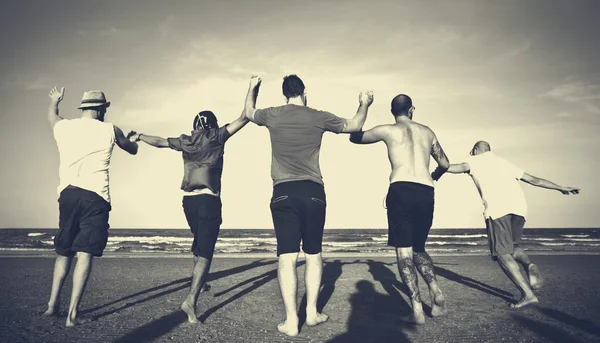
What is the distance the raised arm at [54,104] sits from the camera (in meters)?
3.81

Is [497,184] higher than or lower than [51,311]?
higher

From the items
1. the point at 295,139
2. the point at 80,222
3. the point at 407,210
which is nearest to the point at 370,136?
the point at 407,210

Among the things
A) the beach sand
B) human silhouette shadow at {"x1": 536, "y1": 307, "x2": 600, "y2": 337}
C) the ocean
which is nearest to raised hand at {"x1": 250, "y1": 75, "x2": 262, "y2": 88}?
the beach sand

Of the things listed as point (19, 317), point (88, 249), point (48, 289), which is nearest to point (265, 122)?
point (88, 249)

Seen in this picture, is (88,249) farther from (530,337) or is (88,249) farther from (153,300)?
(530,337)

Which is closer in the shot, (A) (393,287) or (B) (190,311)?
(B) (190,311)

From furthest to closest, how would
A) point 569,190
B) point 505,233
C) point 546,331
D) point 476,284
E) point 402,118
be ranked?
point 476,284, point 569,190, point 505,233, point 402,118, point 546,331

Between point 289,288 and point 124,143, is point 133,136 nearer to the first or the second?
point 124,143

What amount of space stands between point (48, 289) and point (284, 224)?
4.48m

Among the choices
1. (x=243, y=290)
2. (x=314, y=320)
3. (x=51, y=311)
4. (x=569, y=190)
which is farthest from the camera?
(x=243, y=290)

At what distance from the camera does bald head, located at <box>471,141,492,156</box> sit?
5.06m

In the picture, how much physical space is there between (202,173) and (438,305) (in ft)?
9.68

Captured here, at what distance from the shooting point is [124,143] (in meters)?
3.85

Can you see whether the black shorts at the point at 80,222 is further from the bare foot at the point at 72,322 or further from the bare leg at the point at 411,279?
the bare leg at the point at 411,279
